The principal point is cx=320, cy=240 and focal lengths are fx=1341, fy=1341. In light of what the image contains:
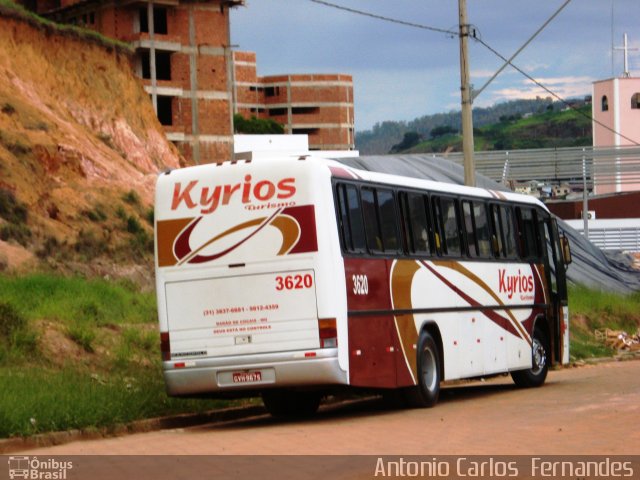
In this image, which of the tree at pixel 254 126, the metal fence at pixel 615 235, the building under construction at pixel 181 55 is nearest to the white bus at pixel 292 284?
the metal fence at pixel 615 235

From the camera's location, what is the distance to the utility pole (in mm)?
28312

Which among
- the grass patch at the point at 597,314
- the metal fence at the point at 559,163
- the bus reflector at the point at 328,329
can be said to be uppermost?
the metal fence at the point at 559,163

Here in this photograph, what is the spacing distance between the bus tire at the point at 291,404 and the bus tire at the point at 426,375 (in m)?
1.39

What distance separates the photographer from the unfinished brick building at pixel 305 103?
136 metres

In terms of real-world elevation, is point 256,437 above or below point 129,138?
below

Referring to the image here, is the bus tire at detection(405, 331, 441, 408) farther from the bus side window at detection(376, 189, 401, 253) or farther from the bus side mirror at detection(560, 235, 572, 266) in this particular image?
the bus side mirror at detection(560, 235, 572, 266)

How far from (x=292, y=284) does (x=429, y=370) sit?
3.58m

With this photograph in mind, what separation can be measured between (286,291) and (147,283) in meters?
21.4

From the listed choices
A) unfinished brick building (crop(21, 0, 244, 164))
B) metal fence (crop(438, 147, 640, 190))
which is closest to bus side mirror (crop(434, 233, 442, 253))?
metal fence (crop(438, 147, 640, 190))

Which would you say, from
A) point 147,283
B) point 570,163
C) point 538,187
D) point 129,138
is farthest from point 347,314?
point 538,187

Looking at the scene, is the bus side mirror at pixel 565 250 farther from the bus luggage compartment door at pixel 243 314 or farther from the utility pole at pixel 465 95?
the bus luggage compartment door at pixel 243 314

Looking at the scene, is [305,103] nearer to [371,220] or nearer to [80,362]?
[80,362]
